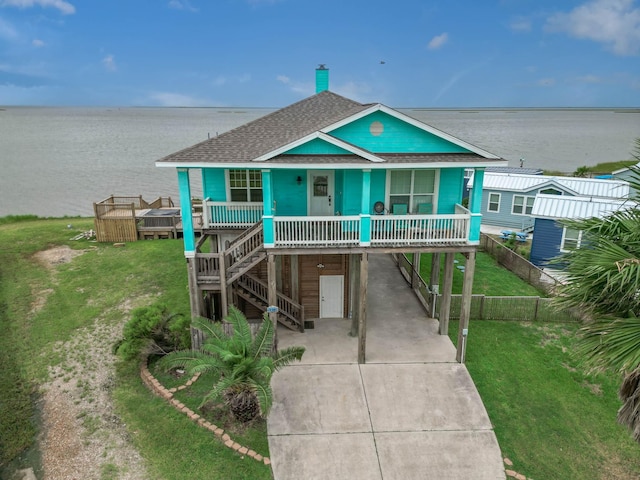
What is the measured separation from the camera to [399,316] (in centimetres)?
1642

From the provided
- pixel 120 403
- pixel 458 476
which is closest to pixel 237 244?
pixel 120 403

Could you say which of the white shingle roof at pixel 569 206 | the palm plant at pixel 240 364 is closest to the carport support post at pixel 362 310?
the palm plant at pixel 240 364

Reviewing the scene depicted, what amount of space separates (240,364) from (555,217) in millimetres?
17032

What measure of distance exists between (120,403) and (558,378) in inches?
480

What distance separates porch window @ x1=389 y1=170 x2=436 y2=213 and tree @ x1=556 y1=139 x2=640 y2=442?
22.0 ft

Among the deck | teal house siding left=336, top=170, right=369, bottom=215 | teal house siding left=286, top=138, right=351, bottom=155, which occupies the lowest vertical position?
the deck

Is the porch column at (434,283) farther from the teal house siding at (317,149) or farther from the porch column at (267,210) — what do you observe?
the porch column at (267,210)

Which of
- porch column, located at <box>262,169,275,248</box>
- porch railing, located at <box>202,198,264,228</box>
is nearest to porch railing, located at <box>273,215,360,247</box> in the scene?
porch column, located at <box>262,169,275,248</box>

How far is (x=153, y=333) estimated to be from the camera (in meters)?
13.2

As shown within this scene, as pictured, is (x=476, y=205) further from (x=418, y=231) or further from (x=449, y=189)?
(x=418, y=231)

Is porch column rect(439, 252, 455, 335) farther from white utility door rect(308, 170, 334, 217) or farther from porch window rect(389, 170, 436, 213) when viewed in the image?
white utility door rect(308, 170, 334, 217)

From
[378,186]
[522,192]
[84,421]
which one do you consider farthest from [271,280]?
[522,192]

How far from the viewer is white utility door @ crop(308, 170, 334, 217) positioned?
1466 cm

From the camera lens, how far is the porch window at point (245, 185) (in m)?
14.9
